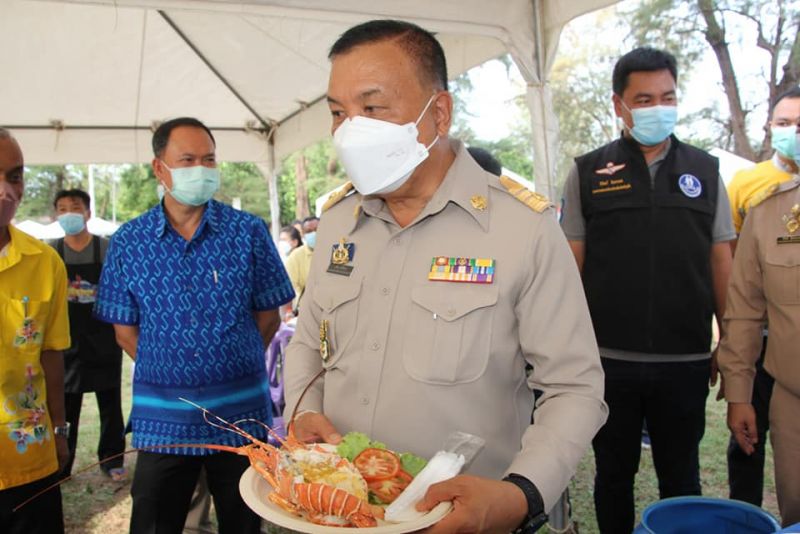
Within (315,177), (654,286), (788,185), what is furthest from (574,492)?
(315,177)

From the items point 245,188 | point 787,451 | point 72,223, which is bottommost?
point 787,451

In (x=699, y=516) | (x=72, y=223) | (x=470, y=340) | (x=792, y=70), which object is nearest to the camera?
(x=470, y=340)

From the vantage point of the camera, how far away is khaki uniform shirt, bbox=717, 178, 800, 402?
7.66 ft

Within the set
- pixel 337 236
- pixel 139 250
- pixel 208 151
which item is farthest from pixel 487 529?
pixel 208 151

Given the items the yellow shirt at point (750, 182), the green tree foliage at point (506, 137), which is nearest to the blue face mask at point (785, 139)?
the yellow shirt at point (750, 182)

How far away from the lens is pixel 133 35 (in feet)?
18.4

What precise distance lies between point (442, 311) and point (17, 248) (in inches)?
69.9

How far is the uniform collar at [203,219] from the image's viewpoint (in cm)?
279

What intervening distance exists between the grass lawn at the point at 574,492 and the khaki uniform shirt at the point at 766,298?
6.39 ft

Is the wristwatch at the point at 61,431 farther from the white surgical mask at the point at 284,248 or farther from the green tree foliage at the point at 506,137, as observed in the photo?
the green tree foliage at the point at 506,137

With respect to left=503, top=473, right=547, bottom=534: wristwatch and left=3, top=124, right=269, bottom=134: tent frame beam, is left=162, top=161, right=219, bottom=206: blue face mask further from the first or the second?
left=3, top=124, right=269, bottom=134: tent frame beam

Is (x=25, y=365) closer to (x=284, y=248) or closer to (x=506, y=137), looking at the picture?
(x=284, y=248)

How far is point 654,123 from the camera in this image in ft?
9.76

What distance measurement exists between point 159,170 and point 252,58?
131 inches
